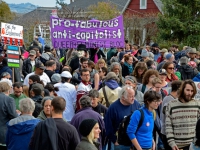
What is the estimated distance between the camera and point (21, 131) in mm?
6824

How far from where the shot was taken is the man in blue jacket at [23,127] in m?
6.80

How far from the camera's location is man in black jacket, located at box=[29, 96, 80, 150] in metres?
6.04

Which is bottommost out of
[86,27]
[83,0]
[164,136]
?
[164,136]

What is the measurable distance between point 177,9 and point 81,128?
24951 mm

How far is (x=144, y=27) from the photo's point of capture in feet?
131

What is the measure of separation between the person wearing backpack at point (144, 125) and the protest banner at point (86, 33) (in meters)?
7.21

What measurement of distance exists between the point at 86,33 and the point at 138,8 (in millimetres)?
36739

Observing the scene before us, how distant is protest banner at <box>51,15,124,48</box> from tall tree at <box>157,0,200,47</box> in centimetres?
1466

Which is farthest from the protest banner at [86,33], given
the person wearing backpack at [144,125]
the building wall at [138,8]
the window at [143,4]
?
the window at [143,4]

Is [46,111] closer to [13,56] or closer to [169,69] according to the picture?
[169,69]

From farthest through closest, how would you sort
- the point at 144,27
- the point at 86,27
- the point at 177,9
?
the point at 144,27 → the point at 177,9 → the point at 86,27

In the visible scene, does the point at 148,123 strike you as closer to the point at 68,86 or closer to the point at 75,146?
the point at 75,146

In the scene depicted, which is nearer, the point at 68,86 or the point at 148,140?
the point at 148,140

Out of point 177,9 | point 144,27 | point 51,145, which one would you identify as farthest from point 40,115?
point 144,27
